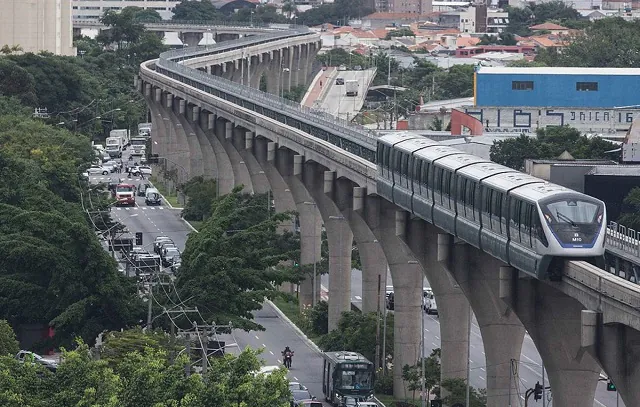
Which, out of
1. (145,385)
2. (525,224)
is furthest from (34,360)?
(525,224)

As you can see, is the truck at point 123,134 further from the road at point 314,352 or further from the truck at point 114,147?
the road at point 314,352

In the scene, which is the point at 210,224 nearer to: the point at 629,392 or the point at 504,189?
the point at 504,189

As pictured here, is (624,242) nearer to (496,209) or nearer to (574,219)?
(574,219)

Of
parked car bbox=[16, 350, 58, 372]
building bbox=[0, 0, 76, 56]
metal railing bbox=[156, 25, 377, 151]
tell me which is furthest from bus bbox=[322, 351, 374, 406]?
building bbox=[0, 0, 76, 56]

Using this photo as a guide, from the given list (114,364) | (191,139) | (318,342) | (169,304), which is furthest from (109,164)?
(114,364)

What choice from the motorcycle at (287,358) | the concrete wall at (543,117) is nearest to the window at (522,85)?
the concrete wall at (543,117)

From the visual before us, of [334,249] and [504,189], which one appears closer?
[504,189]
